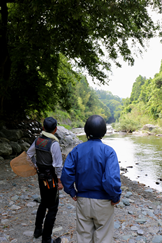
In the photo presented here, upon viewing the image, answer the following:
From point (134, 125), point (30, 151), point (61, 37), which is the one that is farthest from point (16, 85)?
point (134, 125)

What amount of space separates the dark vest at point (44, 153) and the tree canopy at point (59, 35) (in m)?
3.04

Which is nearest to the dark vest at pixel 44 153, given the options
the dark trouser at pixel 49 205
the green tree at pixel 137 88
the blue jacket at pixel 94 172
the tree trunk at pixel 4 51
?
the dark trouser at pixel 49 205

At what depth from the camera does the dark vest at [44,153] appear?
2.67 meters

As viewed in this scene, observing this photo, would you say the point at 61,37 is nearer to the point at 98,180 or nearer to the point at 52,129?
the point at 52,129

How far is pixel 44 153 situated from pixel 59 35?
15.1 feet

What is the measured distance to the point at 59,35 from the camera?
6203 millimetres

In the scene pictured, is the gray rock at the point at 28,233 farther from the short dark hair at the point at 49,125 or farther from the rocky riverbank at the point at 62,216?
the short dark hair at the point at 49,125

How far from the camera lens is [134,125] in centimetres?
4116

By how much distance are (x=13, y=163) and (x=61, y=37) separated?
4.52m

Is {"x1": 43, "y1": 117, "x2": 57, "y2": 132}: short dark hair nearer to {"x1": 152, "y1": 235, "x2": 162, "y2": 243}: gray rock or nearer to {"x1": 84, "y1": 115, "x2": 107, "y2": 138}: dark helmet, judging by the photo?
{"x1": 84, "y1": 115, "x2": 107, "y2": 138}: dark helmet

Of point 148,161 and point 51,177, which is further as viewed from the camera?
point 148,161

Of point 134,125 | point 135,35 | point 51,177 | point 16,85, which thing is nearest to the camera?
point 51,177

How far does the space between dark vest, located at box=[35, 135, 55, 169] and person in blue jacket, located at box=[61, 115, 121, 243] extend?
644 mm

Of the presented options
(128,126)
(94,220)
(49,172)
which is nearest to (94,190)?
(94,220)
